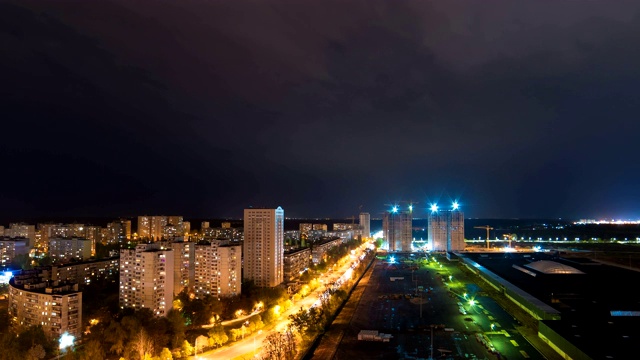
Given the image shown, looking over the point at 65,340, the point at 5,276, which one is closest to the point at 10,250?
the point at 5,276

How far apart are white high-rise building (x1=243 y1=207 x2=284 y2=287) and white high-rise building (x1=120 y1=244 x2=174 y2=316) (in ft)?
24.9

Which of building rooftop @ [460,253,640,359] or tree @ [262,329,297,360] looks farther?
tree @ [262,329,297,360]

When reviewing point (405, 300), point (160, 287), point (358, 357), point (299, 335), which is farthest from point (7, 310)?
point (405, 300)

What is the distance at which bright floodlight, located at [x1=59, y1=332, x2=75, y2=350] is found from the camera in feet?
44.2

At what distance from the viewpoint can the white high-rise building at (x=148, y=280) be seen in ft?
52.5

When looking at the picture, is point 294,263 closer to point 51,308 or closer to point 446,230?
point 51,308

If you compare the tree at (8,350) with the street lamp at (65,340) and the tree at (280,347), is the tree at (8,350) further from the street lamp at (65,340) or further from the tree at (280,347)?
the tree at (280,347)

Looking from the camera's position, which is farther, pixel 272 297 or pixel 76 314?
pixel 272 297

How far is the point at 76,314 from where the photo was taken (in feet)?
46.9

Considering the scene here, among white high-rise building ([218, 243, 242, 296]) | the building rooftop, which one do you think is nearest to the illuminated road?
white high-rise building ([218, 243, 242, 296])

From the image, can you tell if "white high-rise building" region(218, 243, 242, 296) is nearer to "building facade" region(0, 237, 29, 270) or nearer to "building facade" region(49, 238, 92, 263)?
"building facade" region(49, 238, 92, 263)

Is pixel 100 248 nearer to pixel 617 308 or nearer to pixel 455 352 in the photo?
pixel 455 352

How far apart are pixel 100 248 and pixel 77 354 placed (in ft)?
72.9

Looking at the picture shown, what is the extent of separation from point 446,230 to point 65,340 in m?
36.5
